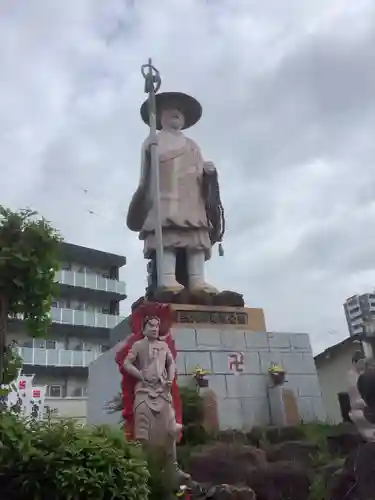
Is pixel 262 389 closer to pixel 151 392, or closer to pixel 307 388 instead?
pixel 307 388

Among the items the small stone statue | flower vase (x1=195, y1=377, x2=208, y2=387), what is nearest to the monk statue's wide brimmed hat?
flower vase (x1=195, y1=377, x2=208, y2=387)

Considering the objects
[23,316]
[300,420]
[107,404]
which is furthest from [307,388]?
[23,316]

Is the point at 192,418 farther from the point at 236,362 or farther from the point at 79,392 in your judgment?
the point at 79,392

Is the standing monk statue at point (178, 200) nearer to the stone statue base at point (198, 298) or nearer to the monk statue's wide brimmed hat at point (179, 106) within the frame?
the monk statue's wide brimmed hat at point (179, 106)

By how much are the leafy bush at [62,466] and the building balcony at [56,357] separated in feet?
54.1

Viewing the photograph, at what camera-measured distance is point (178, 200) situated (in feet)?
34.3

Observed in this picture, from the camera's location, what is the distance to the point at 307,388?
8.80 meters

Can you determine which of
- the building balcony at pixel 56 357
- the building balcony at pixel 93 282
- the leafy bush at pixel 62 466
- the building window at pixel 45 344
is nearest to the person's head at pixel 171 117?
the leafy bush at pixel 62 466

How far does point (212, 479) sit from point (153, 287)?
5.09 metres

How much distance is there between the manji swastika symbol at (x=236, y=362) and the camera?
28.0 ft

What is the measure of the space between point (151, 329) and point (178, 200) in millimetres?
5016

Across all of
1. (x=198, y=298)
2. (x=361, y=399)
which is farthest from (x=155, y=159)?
(x=361, y=399)

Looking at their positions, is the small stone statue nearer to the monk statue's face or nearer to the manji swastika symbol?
the manji swastika symbol

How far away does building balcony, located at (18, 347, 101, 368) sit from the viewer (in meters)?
19.5
